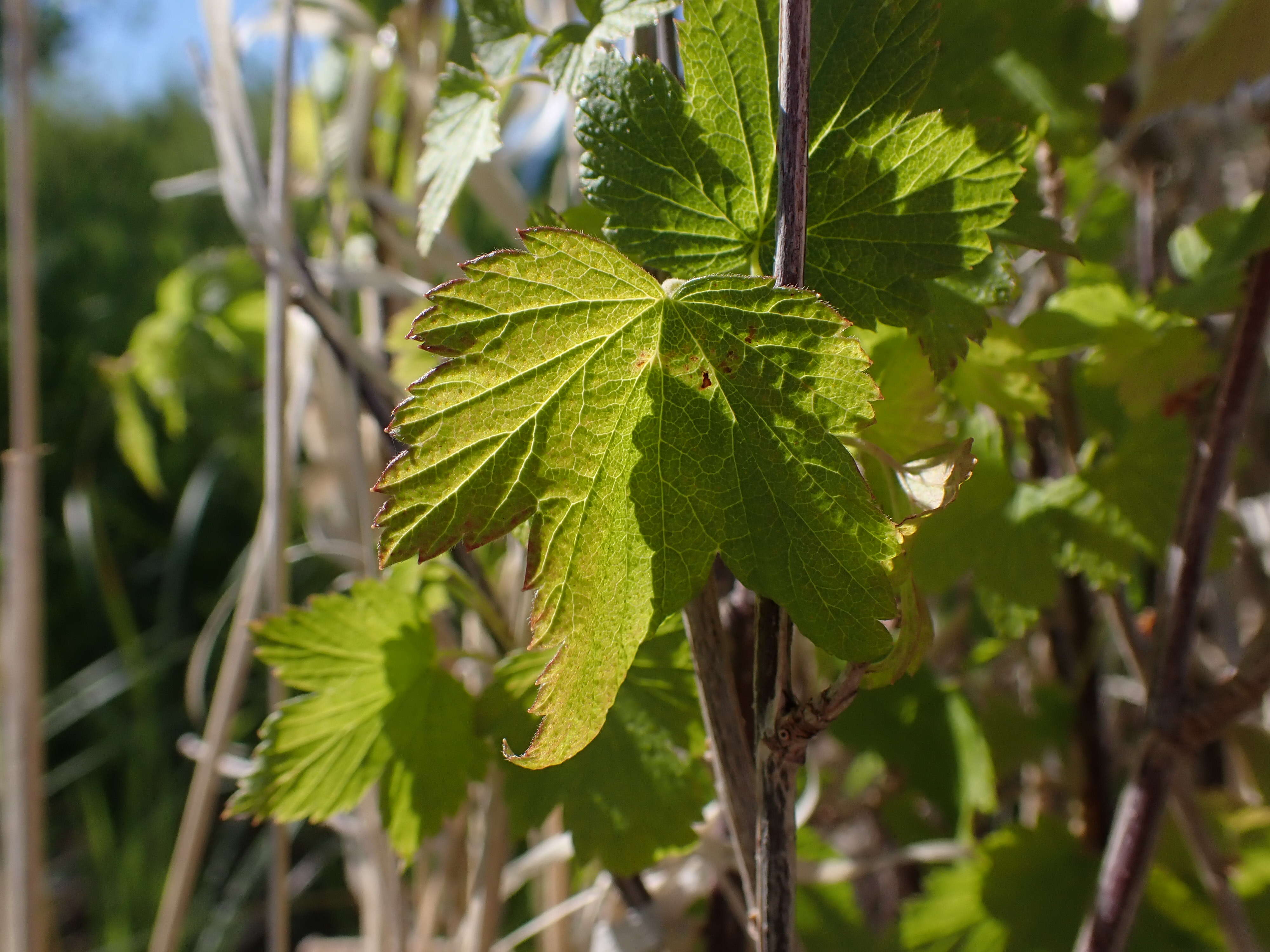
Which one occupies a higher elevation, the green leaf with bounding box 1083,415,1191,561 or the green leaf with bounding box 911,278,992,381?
the green leaf with bounding box 911,278,992,381

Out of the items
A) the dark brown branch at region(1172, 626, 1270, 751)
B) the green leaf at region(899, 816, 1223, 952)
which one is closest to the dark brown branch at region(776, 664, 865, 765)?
the dark brown branch at region(1172, 626, 1270, 751)

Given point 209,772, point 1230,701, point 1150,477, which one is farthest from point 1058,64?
point 209,772

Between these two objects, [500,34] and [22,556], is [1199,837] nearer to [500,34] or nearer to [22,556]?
[500,34]

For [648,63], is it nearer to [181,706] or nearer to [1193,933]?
[1193,933]

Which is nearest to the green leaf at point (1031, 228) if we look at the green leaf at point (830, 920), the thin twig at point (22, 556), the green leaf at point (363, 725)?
the green leaf at point (363, 725)

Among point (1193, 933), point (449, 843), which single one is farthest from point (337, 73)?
point (1193, 933)

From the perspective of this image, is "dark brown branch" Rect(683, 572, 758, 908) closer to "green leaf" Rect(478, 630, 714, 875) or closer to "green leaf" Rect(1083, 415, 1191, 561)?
"green leaf" Rect(478, 630, 714, 875)

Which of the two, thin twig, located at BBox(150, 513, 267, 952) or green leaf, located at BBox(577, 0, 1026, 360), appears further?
thin twig, located at BBox(150, 513, 267, 952)
